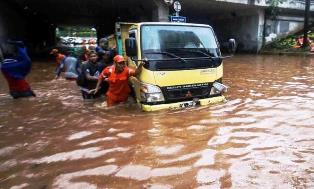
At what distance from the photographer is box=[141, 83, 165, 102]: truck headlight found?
6676 mm

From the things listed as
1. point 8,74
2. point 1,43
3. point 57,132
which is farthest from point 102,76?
point 1,43

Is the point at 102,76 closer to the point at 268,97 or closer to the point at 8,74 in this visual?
the point at 8,74

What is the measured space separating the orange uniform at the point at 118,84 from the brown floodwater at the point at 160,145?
0.20 meters

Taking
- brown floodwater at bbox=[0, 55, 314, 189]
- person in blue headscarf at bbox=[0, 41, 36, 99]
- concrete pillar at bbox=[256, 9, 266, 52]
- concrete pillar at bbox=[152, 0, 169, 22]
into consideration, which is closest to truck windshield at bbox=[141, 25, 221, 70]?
brown floodwater at bbox=[0, 55, 314, 189]

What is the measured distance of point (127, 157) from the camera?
4.71 m

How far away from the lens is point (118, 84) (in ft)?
24.2

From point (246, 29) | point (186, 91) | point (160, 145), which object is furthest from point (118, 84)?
point (246, 29)

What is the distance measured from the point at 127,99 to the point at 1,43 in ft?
51.9

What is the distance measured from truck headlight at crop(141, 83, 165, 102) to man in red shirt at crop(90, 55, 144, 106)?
39 centimetres

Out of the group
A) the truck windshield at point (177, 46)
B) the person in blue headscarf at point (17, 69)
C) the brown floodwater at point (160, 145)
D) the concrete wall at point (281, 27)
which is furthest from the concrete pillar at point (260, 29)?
the person in blue headscarf at point (17, 69)

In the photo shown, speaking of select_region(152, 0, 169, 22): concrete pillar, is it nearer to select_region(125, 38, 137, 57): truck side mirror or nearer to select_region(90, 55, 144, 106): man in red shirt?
select_region(90, 55, 144, 106): man in red shirt

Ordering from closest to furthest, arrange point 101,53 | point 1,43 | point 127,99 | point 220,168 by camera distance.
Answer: point 220,168
point 127,99
point 101,53
point 1,43

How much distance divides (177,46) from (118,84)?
4.61ft

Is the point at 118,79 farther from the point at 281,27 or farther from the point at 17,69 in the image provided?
the point at 281,27
